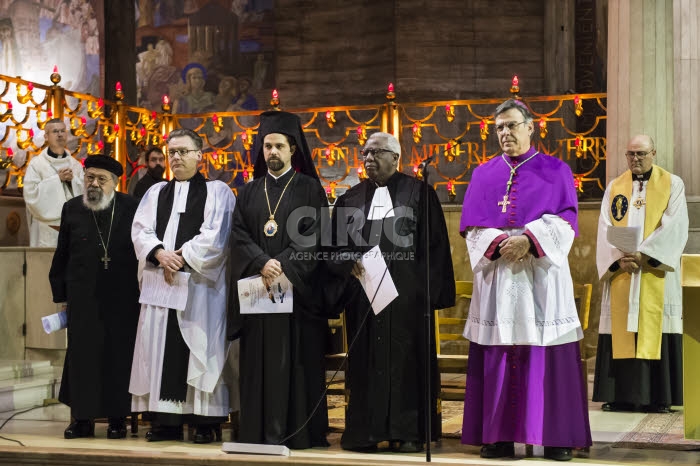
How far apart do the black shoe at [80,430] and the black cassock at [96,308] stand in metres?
0.08

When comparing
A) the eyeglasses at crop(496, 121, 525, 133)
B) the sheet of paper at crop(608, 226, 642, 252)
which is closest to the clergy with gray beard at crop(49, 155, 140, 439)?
the eyeglasses at crop(496, 121, 525, 133)

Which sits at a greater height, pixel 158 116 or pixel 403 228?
pixel 158 116

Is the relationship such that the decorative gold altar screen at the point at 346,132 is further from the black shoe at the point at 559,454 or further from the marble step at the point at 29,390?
the black shoe at the point at 559,454

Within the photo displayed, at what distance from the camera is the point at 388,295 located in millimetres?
5840

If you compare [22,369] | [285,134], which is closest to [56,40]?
[22,369]

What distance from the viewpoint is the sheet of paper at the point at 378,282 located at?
19.2ft

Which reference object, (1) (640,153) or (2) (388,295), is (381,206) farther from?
(1) (640,153)

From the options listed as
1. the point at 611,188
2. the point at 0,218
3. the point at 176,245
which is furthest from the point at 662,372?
the point at 0,218

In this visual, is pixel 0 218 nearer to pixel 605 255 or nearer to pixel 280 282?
pixel 280 282

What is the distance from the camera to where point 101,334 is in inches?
253

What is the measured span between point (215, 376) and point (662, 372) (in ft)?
10.8

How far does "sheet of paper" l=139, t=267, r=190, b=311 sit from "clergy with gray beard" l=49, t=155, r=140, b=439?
333mm

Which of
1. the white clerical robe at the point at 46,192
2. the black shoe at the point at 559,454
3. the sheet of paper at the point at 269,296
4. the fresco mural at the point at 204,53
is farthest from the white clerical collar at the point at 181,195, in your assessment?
the fresco mural at the point at 204,53

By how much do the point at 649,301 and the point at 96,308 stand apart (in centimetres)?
385
